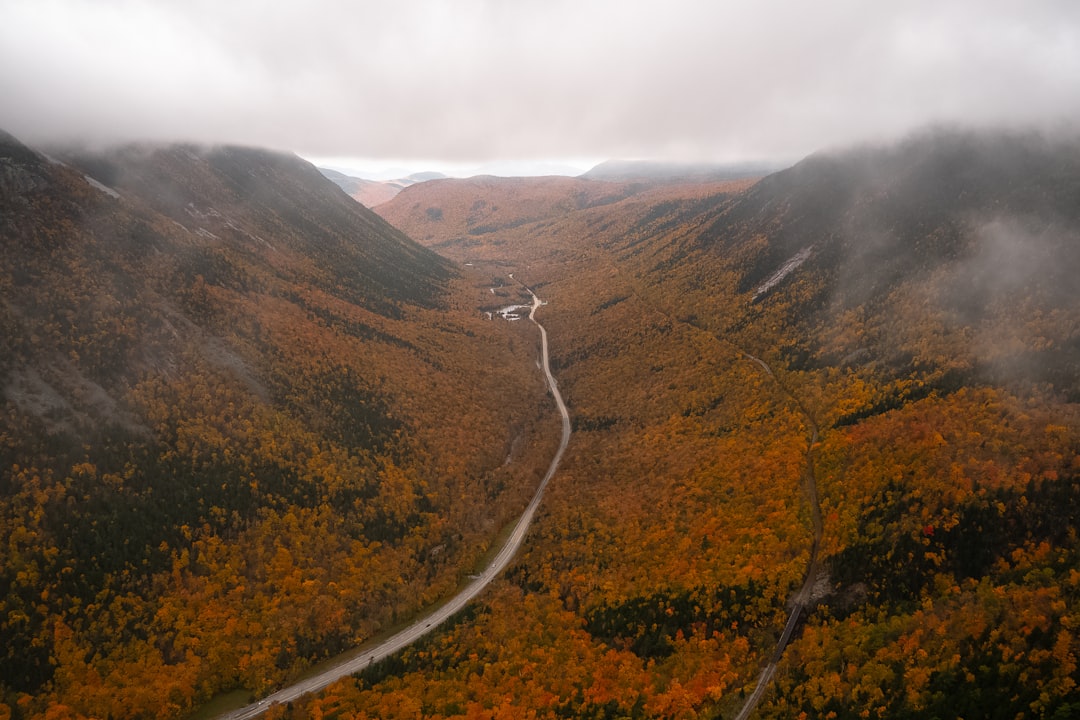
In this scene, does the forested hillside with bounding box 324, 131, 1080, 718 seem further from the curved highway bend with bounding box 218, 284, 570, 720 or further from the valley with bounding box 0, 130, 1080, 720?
the curved highway bend with bounding box 218, 284, 570, 720

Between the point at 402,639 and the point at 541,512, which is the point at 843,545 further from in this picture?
the point at 402,639

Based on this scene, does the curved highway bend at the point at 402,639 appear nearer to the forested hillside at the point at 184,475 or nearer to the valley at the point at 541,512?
the valley at the point at 541,512

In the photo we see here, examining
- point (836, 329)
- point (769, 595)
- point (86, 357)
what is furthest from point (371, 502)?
point (836, 329)

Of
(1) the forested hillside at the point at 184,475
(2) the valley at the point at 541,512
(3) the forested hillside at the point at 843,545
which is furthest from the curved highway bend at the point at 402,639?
(3) the forested hillside at the point at 843,545

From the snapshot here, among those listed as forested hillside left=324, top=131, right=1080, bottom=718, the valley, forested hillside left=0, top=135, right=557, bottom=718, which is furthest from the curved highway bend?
forested hillside left=324, top=131, right=1080, bottom=718

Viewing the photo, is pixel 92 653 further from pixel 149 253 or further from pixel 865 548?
pixel 865 548

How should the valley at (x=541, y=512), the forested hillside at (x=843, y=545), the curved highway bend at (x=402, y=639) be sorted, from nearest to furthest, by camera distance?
the forested hillside at (x=843, y=545) → the valley at (x=541, y=512) → the curved highway bend at (x=402, y=639)

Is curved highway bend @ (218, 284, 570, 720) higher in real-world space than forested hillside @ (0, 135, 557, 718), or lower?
lower

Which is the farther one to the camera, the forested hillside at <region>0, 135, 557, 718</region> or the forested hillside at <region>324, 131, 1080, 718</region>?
the forested hillside at <region>0, 135, 557, 718</region>
